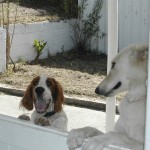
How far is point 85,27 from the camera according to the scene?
9398mm

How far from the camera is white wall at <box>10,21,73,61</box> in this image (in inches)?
344

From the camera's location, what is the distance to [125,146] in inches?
104

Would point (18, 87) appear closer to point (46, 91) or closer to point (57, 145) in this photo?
point (46, 91)

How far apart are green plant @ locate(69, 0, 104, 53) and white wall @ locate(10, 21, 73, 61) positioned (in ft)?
0.54

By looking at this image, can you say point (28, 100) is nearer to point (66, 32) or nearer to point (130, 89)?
point (130, 89)

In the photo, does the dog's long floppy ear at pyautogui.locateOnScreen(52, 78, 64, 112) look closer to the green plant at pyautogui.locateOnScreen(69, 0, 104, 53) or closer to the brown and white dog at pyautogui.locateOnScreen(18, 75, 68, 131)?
the brown and white dog at pyautogui.locateOnScreen(18, 75, 68, 131)

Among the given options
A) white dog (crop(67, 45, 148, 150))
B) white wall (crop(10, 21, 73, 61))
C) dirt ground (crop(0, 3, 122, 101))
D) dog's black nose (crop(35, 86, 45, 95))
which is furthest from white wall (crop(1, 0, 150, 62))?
white dog (crop(67, 45, 148, 150))

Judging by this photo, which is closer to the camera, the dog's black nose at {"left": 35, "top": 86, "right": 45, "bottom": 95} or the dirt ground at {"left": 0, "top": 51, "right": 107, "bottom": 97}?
the dog's black nose at {"left": 35, "top": 86, "right": 45, "bottom": 95}

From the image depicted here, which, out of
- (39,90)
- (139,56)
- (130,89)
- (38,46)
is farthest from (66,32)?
(139,56)

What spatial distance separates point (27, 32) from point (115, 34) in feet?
16.0

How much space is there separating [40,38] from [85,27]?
3.00 feet

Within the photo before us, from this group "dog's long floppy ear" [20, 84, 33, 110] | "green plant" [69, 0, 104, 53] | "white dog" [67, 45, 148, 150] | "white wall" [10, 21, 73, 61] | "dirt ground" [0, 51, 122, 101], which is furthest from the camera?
"green plant" [69, 0, 104, 53]

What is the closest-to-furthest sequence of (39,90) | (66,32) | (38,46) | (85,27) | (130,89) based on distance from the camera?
(130,89) < (39,90) < (38,46) < (85,27) < (66,32)

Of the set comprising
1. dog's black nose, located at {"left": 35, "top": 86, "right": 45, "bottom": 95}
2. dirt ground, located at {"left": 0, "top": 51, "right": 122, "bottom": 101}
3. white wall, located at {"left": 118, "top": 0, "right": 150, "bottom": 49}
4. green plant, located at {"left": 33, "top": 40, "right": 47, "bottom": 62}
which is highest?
white wall, located at {"left": 118, "top": 0, "right": 150, "bottom": 49}
